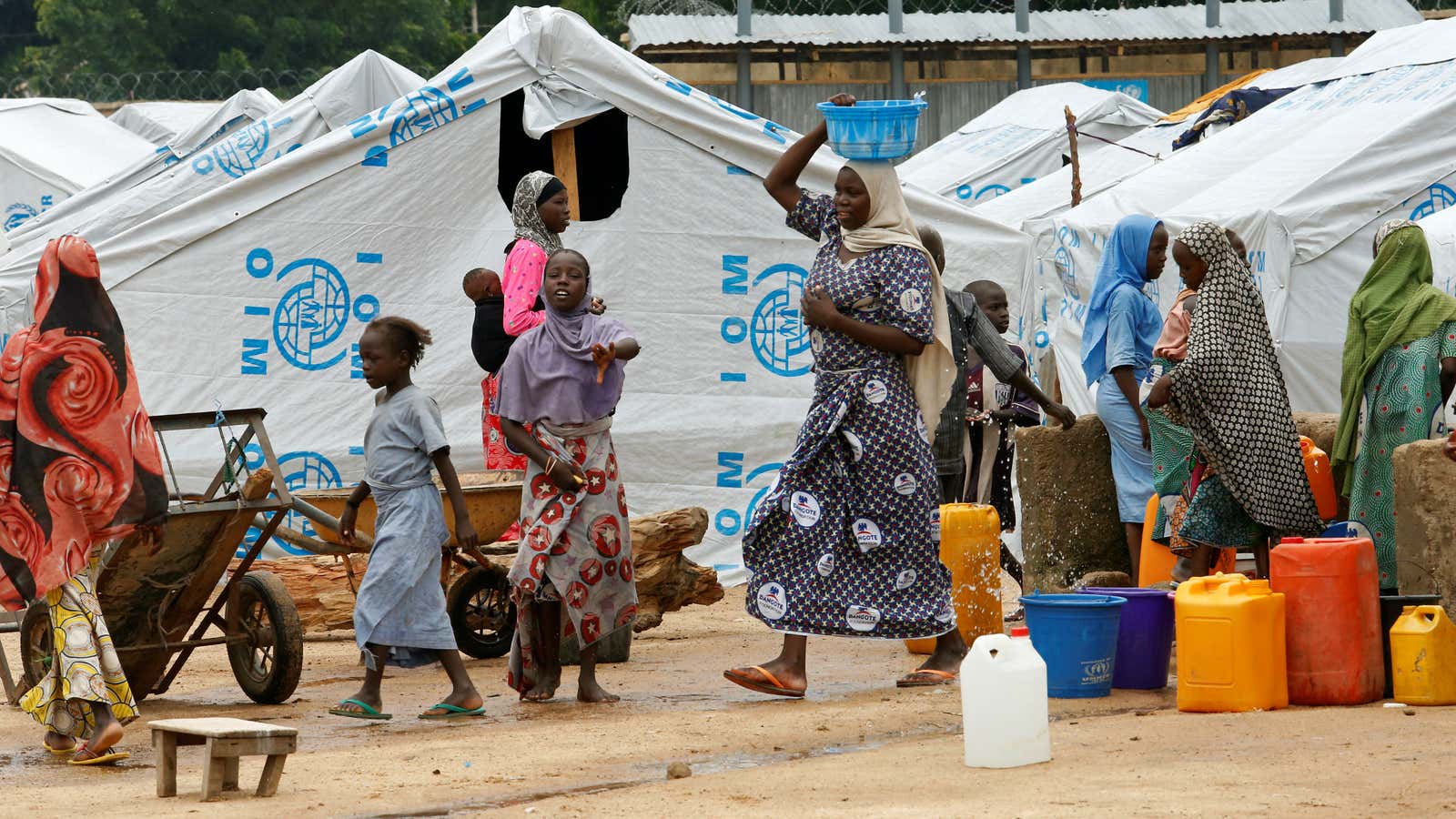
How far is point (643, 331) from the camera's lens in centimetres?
987

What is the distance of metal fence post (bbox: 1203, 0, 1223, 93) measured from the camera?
2422cm

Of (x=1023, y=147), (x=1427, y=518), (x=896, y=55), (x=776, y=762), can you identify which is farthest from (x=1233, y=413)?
(x=896, y=55)

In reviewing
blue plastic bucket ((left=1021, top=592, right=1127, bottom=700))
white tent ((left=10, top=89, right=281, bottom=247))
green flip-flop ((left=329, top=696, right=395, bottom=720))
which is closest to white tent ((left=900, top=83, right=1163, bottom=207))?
white tent ((left=10, top=89, right=281, bottom=247))

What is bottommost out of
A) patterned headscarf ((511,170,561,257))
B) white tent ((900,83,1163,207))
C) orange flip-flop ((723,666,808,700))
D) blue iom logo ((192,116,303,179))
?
orange flip-flop ((723,666,808,700))

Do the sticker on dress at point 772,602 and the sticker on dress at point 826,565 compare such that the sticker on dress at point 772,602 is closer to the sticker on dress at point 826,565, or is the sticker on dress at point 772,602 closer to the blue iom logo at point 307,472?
the sticker on dress at point 826,565

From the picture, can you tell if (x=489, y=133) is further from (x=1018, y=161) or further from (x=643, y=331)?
(x=1018, y=161)

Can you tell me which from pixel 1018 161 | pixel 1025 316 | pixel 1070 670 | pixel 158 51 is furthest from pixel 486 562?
pixel 158 51

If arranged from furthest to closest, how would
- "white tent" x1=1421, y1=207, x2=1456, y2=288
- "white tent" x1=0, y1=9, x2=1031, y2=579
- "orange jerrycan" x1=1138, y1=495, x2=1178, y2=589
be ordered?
"white tent" x1=0, y1=9, x2=1031, y2=579
"white tent" x1=1421, y1=207, x2=1456, y2=288
"orange jerrycan" x1=1138, y1=495, x2=1178, y2=589

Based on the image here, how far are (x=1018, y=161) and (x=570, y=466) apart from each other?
52.0 ft

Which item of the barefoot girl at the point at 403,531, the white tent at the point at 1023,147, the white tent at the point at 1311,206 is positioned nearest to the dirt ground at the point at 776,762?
the barefoot girl at the point at 403,531

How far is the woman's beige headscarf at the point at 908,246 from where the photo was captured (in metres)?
6.03

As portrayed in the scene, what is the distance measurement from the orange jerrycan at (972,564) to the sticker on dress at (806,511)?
1.00m

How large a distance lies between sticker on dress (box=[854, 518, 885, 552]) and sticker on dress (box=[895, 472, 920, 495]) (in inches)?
5.4

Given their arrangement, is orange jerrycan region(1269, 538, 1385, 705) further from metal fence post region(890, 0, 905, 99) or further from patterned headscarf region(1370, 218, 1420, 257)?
metal fence post region(890, 0, 905, 99)
